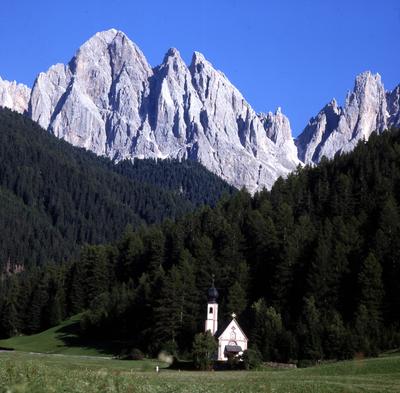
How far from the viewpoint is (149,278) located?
398 feet

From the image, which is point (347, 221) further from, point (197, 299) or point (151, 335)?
point (151, 335)

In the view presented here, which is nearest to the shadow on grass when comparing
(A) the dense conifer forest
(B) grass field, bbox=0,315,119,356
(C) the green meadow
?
(B) grass field, bbox=0,315,119,356

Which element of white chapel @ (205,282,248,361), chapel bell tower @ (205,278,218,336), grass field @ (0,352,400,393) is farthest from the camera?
chapel bell tower @ (205,278,218,336)

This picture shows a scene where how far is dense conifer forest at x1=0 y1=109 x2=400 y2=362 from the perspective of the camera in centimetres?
8250

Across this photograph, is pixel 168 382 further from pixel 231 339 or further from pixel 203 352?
pixel 231 339

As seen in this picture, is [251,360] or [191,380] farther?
[251,360]

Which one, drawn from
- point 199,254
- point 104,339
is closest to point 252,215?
point 199,254

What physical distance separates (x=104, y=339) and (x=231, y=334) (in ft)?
92.7

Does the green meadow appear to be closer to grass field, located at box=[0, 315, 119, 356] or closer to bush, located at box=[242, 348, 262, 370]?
bush, located at box=[242, 348, 262, 370]

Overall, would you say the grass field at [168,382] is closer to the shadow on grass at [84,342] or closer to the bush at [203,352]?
the bush at [203,352]

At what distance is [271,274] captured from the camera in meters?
105

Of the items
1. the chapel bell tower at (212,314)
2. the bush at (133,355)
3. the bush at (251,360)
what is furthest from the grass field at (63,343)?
the bush at (251,360)

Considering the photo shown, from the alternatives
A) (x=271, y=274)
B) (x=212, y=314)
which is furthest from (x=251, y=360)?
(x=271, y=274)

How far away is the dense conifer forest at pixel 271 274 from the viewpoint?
8250 cm
